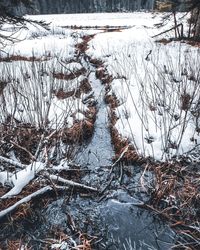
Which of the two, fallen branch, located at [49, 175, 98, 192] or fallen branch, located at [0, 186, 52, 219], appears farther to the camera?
fallen branch, located at [49, 175, 98, 192]

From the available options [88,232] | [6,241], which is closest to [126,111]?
[88,232]

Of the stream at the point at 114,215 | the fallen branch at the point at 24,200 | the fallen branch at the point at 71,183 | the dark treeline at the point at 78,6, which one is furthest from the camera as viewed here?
the dark treeline at the point at 78,6

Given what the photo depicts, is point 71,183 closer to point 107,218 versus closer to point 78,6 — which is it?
point 107,218

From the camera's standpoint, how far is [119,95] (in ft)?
21.2

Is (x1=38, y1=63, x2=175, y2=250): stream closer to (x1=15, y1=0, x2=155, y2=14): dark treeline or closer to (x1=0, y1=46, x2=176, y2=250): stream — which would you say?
(x1=0, y1=46, x2=176, y2=250): stream

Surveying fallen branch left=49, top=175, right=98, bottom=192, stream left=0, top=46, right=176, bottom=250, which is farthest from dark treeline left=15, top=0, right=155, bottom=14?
fallen branch left=49, top=175, right=98, bottom=192

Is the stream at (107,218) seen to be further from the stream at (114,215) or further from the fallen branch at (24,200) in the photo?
the fallen branch at (24,200)

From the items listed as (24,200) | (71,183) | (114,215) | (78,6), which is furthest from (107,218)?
(78,6)

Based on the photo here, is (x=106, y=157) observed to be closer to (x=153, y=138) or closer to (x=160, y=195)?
(x=153, y=138)

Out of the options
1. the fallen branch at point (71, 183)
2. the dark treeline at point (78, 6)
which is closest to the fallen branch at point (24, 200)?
the fallen branch at point (71, 183)

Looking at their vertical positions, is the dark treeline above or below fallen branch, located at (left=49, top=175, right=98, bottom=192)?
above

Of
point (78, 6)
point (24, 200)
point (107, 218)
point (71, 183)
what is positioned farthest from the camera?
point (78, 6)

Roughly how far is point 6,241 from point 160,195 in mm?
1779

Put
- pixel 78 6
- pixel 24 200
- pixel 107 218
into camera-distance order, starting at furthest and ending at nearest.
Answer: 1. pixel 78 6
2. pixel 24 200
3. pixel 107 218
